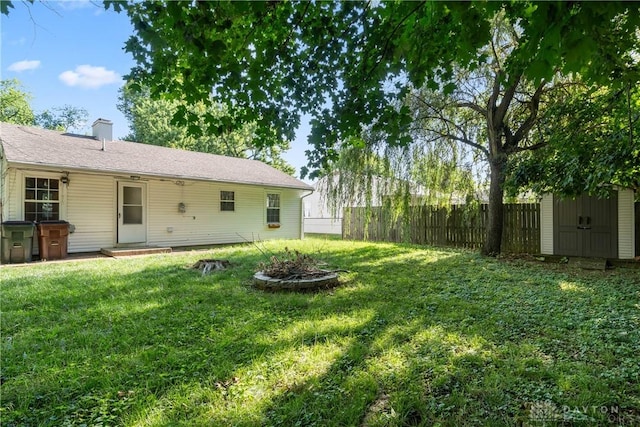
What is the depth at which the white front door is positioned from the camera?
32.0 ft

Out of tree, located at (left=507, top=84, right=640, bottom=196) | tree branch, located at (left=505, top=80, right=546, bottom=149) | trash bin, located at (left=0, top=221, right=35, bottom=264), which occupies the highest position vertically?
tree branch, located at (left=505, top=80, right=546, bottom=149)

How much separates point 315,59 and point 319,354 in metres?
2.76

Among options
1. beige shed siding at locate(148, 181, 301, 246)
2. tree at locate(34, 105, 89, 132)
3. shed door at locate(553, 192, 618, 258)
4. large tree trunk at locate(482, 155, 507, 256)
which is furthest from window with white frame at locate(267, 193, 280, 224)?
tree at locate(34, 105, 89, 132)

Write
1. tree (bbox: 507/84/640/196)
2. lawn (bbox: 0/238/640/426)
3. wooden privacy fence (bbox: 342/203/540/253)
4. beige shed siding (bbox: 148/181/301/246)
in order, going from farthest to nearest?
beige shed siding (bbox: 148/181/301/246) → wooden privacy fence (bbox: 342/203/540/253) → tree (bbox: 507/84/640/196) → lawn (bbox: 0/238/640/426)

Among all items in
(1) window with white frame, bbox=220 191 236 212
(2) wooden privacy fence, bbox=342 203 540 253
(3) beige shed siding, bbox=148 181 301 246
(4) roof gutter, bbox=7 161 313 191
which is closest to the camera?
(4) roof gutter, bbox=7 161 313 191

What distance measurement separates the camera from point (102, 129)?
38.9 ft

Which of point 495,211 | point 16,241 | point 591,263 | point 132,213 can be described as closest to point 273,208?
point 132,213

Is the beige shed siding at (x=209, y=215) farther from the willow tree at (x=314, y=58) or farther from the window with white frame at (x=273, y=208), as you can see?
the willow tree at (x=314, y=58)

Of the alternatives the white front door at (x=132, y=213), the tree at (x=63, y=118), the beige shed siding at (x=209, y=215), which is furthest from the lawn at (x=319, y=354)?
the tree at (x=63, y=118)

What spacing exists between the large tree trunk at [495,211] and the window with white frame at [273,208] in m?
8.20

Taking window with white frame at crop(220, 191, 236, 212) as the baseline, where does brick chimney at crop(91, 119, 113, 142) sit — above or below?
above

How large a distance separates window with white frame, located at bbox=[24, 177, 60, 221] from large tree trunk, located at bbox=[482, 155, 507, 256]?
11849mm

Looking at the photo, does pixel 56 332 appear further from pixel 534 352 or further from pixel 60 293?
pixel 534 352

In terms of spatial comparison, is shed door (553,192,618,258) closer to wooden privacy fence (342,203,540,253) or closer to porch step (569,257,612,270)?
porch step (569,257,612,270)
